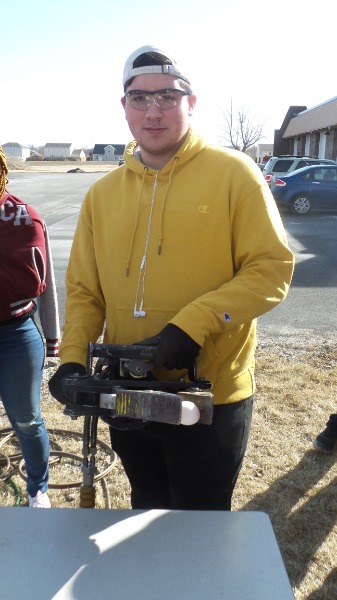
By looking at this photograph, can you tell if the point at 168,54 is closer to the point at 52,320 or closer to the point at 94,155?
the point at 52,320

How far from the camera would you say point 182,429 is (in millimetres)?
1811

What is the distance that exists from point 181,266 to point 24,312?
98 centimetres

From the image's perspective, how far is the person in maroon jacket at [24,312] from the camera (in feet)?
7.72

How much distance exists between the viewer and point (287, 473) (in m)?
3.31

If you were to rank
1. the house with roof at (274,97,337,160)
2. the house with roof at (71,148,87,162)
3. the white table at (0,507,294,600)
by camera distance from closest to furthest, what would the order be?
the white table at (0,507,294,600), the house with roof at (274,97,337,160), the house with roof at (71,148,87,162)

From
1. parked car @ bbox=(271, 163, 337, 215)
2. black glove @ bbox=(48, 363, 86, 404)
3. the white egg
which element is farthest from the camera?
parked car @ bbox=(271, 163, 337, 215)

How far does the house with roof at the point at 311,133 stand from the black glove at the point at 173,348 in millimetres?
25959

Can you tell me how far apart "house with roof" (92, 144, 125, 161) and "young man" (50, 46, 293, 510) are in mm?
106623

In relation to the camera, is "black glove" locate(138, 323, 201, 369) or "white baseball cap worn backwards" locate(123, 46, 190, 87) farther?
"white baseball cap worn backwards" locate(123, 46, 190, 87)

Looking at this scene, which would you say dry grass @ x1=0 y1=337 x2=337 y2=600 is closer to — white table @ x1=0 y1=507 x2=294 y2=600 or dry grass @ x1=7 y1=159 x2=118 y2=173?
white table @ x1=0 y1=507 x2=294 y2=600

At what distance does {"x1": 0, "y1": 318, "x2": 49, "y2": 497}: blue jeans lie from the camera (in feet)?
8.08

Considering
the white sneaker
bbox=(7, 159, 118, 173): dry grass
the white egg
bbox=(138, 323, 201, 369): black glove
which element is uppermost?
bbox=(138, 323, 201, 369): black glove

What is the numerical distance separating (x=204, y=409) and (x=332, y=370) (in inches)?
140

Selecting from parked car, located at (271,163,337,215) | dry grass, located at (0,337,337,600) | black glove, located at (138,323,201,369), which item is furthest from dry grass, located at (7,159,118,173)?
black glove, located at (138,323,201,369)
